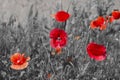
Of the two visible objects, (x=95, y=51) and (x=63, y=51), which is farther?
(x=63, y=51)

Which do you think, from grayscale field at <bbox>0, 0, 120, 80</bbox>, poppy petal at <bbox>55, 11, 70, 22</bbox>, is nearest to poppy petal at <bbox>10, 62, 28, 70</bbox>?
grayscale field at <bbox>0, 0, 120, 80</bbox>

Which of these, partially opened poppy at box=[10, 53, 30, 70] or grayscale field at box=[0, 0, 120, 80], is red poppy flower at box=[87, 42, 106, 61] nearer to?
grayscale field at box=[0, 0, 120, 80]

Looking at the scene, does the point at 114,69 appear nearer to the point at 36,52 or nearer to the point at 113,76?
the point at 113,76

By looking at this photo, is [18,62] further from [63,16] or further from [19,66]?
[63,16]

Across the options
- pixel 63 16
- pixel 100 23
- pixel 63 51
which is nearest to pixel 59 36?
pixel 63 16

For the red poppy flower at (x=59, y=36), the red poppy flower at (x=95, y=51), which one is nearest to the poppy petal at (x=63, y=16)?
the red poppy flower at (x=59, y=36)

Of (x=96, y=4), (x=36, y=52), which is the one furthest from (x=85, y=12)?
(x=36, y=52)

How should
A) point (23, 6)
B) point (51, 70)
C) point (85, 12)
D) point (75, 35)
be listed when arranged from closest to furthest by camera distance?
point (51, 70), point (75, 35), point (85, 12), point (23, 6)

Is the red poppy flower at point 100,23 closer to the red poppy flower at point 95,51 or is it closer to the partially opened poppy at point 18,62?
the red poppy flower at point 95,51
